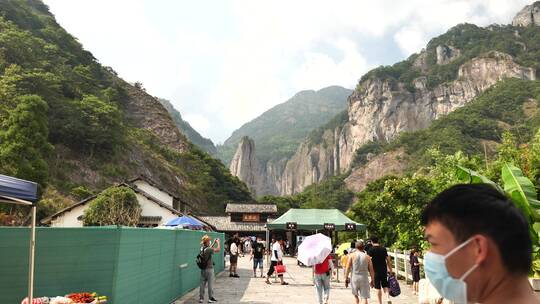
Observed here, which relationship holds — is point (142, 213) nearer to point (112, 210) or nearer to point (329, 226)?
point (112, 210)

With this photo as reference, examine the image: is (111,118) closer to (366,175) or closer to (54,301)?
(54,301)

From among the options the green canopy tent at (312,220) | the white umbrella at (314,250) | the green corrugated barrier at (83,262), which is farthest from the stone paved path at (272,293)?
the green canopy tent at (312,220)

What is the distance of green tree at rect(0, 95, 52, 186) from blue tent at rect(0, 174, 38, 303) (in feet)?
87.0

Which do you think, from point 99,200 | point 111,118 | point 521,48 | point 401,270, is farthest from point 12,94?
point 521,48

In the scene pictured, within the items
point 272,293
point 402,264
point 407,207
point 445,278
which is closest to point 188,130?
point 407,207

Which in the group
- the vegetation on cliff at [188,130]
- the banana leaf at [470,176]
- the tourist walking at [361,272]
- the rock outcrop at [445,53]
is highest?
the rock outcrop at [445,53]

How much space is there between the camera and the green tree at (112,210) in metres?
31.9

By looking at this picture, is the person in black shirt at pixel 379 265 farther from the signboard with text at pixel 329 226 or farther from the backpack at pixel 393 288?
the signboard with text at pixel 329 226

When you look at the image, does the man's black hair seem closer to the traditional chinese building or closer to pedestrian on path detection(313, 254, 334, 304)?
pedestrian on path detection(313, 254, 334, 304)

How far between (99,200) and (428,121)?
13113 cm

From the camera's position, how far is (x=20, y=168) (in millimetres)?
29203

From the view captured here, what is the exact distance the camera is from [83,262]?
6.79 m

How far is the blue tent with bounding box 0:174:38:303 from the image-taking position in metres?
5.40

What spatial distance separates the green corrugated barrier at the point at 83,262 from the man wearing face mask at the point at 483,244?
19.6 feet
